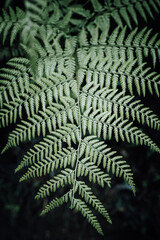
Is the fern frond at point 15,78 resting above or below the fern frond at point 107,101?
above

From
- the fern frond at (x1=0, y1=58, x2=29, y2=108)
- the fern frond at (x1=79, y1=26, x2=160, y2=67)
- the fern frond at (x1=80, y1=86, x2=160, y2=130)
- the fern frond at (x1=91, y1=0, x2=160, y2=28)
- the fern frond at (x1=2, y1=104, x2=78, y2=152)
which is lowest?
the fern frond at (x1=2, y1=104, x2=78, y2=152)

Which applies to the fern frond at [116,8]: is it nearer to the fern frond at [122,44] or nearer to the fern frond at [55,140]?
the fern frond at [122,44]

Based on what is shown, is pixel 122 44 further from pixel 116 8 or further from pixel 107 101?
pixel 107 101

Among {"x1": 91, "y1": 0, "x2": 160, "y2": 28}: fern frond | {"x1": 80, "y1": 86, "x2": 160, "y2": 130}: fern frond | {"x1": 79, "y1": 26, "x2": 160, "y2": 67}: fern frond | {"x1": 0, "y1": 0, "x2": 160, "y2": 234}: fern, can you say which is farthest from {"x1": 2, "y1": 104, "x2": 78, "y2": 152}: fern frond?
{"x1": 91, "y1": 0, "x2": 160, "y2": 28}: fern frond

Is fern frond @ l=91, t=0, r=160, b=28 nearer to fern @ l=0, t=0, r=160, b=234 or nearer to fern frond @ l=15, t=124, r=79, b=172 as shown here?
fern @ l=0, t=0, r=160, b=234

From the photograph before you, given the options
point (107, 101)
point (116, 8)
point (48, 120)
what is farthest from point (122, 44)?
point (48, 120)

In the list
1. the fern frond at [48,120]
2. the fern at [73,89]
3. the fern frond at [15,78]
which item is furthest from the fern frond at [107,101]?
the fern frond at [15,78]

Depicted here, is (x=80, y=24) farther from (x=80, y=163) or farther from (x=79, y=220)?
(x=79, y=220)

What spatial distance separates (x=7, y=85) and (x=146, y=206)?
121 inches

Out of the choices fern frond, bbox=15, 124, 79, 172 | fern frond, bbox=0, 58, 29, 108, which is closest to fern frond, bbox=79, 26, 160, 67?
fern frond, bbox=0, 58, 29, 108

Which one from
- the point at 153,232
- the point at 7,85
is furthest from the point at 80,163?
the point at 153,232

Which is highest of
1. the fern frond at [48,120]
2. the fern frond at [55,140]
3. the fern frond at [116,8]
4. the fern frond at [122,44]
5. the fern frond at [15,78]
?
the fern frond at [116,8]

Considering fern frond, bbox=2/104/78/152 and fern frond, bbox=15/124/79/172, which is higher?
fern frond, bbox=2/104/78/152

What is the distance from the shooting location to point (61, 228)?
142 inches
